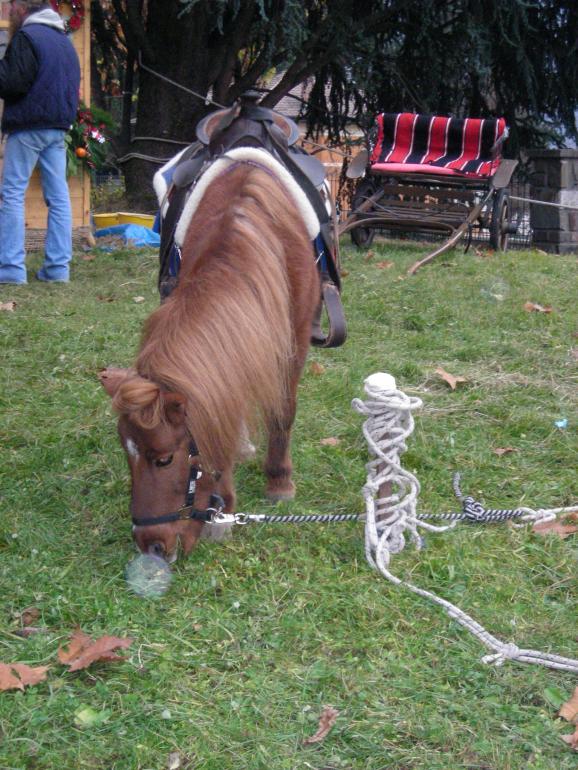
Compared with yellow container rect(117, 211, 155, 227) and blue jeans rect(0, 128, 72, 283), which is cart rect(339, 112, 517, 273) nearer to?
yellow container rect(117, 211, 155, 227)

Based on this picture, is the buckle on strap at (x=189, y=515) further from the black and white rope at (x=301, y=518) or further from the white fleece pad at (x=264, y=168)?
the white fleece pad at (x=264, y=168)

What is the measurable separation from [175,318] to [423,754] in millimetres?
1355

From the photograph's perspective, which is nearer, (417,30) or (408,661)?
(408,661)

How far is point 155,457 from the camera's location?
2648mm

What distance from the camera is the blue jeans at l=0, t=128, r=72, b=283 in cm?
702

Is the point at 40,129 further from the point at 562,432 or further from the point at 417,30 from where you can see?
the point at 417,30

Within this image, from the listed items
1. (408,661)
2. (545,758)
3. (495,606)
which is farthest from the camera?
(495,606)

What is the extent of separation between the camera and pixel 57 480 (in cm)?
380

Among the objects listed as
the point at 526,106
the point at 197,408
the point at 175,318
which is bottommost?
the point at 197,408

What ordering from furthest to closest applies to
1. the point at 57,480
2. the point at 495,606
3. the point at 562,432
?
the point at 562,432 → the point at 57,480 → the point at 495,606

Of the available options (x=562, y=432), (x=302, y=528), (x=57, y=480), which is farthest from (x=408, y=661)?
(x=562, y=432)

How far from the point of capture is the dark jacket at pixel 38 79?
263 inches

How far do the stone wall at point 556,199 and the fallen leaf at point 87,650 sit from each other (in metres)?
9.04

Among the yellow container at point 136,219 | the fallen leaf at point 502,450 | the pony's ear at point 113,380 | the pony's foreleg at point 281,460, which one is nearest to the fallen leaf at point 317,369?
the fallen leaf at point 502,450
